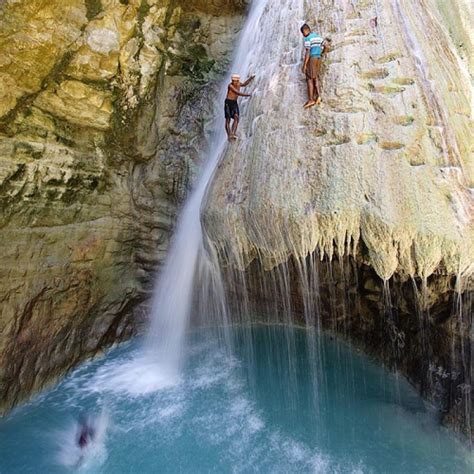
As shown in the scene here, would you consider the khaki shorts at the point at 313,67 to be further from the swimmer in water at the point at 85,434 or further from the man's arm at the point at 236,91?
the swimmer in water at the point at 85,434

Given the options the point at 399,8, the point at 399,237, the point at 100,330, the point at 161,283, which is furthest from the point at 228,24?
the point at 100,330

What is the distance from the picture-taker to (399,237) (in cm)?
462

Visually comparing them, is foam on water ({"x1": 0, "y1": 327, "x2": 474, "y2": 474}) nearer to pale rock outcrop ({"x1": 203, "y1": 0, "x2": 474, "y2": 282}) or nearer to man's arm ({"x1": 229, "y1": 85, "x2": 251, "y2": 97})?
pale rock outcrop ({"x1": 203, "y1": 0, "x2": 474, "y2": 282})

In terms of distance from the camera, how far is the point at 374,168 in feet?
15.8

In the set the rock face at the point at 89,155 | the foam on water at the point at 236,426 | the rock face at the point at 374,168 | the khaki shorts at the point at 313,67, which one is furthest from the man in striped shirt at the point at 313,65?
the foam on water at the point at 236,426

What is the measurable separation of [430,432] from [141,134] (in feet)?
24.1

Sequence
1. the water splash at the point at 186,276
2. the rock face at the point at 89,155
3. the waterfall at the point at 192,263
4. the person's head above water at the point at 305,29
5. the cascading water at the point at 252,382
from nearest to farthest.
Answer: the cascading water at the point at 252,382, the person's head above water at the point at 305,29, the rock face at the point at 89,155, the waterfall at the point at 192,263, the water splash at the point at 186,276

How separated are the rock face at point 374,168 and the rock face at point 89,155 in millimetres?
2569

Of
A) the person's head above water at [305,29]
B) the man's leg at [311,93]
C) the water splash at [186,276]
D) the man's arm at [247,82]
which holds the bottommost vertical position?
the water splash at [186,276]

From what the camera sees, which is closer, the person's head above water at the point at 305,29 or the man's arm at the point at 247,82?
the person's head above water at the point at 305,29

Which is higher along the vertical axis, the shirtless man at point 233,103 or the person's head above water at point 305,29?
the person's head above water at point 305,29

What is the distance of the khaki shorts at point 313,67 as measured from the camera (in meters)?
5.46

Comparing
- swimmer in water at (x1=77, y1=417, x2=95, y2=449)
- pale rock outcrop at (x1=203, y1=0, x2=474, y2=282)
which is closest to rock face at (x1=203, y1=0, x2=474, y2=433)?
pale rock outcrop at (x1=203, y1=0, x2=474, y2=282)

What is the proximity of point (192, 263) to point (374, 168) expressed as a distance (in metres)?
4.12
